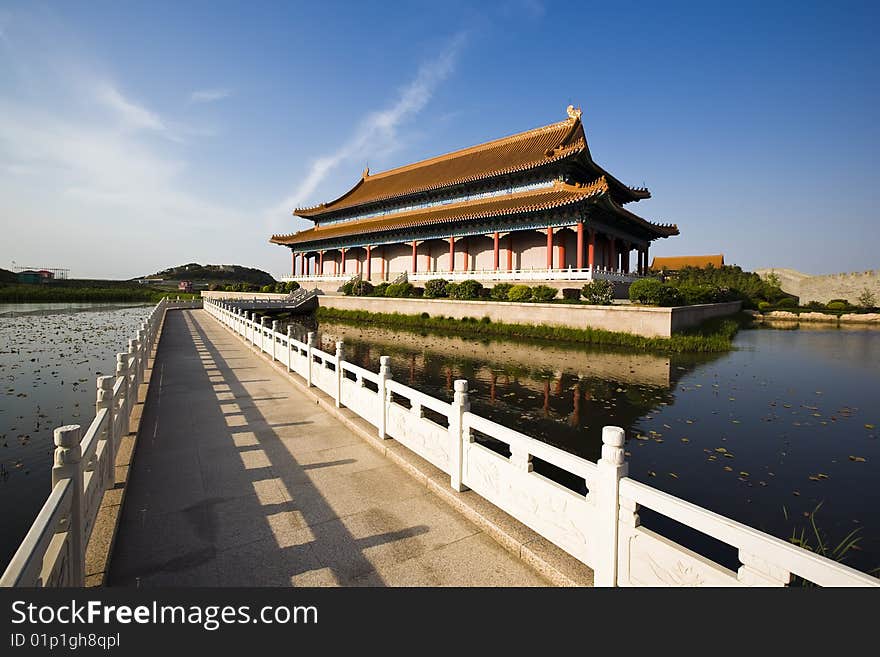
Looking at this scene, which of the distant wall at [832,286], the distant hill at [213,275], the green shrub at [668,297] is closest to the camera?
the green shrub at [668,297]

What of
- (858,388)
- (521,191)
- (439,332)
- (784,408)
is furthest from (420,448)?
(521,191)

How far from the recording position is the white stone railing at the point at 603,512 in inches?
79.0

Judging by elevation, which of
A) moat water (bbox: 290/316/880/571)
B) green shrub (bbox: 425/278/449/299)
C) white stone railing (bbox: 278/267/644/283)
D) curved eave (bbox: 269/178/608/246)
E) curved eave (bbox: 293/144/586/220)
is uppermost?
curved eave (bbox: 293/144/586/220)

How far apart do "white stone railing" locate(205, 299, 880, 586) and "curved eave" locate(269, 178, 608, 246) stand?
886 inches

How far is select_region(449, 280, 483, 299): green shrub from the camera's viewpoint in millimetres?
26250

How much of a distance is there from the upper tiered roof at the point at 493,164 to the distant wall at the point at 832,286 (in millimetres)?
25302

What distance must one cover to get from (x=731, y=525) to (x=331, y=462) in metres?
4.17

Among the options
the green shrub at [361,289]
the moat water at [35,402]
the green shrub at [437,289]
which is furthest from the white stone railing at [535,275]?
the moat water at [35,402]

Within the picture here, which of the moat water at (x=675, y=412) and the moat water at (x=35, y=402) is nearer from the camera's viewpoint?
the moat water at (x=35, y=402)

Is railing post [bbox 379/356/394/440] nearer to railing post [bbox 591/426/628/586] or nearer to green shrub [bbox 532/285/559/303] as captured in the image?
railing post [bbox 591/426/628/586]

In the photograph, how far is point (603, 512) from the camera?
2.76m

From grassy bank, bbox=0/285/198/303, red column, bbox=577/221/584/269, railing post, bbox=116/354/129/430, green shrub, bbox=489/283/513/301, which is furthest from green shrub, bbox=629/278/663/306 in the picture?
grassy bank, bbox=0/285/198/303

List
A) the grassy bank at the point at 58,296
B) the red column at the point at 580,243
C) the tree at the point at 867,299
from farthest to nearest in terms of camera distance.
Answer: the grassy bank at the point at 58,296 < the tree at the point at 867,299 < the red column at the point at 580,243

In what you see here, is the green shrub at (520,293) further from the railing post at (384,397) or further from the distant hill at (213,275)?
the distant hill at (213,275)
